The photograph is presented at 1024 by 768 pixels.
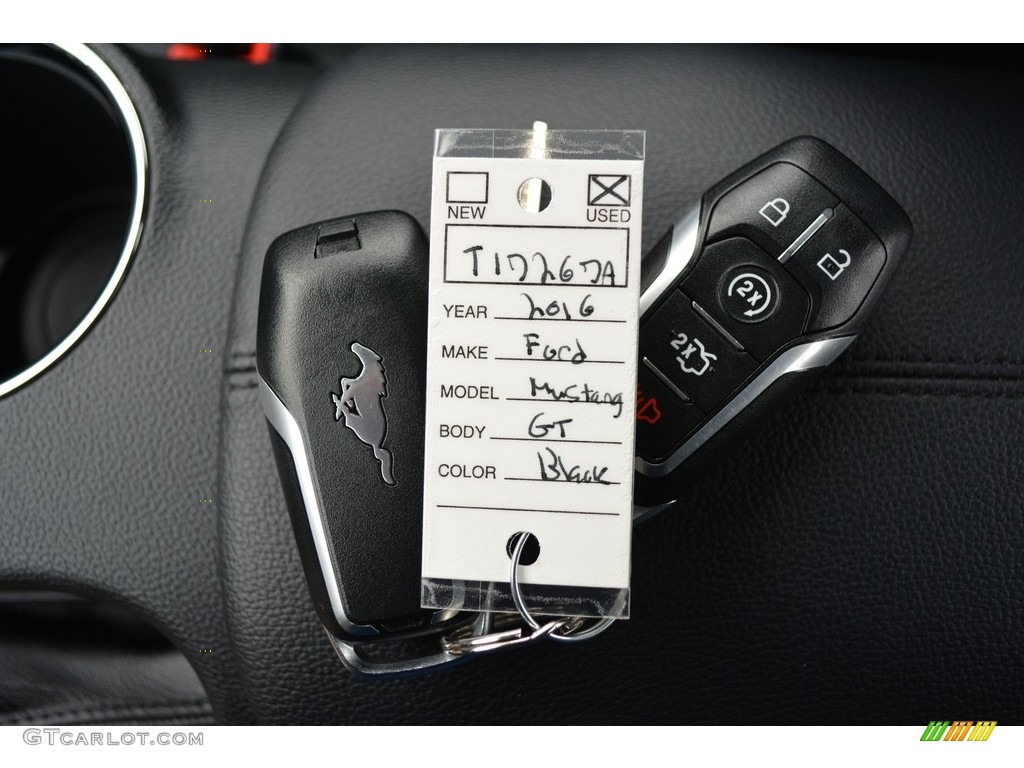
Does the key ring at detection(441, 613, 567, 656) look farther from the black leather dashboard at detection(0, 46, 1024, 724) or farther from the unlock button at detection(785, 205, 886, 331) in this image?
the unlock button at detection(785, 205, 886, 331)

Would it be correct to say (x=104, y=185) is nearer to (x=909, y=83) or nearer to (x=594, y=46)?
(x=594, y=46)

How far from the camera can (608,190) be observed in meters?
0.46

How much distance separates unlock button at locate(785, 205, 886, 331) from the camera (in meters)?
0.52

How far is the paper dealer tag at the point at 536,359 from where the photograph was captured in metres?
0.46

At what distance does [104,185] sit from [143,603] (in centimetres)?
44

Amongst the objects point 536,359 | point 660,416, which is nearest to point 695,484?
point 660,416

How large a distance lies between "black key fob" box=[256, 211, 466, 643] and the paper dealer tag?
0.17 feet

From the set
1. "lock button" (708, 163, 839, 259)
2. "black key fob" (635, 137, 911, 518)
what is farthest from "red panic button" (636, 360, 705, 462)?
"lock button" (708, 163, 839, 259)

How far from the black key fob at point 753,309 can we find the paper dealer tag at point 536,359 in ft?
0.24

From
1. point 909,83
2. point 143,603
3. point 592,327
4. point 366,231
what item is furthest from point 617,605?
point 909,83

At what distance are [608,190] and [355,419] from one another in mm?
207

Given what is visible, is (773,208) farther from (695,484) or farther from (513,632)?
(513,632)

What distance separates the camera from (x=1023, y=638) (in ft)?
2.01

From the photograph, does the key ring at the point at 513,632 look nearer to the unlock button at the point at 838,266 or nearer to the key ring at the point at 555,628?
the key ring at the point at 555,628
